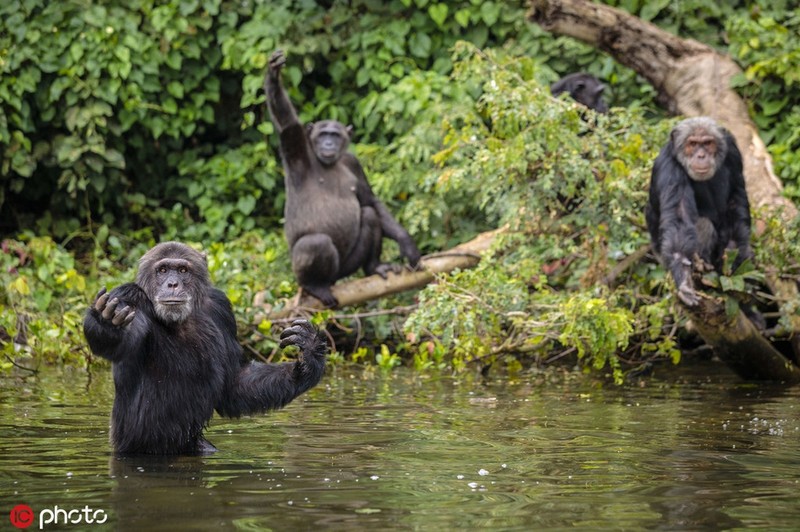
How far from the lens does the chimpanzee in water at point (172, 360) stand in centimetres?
560

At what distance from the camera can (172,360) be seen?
570 cm

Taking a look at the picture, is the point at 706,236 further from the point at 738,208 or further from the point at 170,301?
the point at 170,301

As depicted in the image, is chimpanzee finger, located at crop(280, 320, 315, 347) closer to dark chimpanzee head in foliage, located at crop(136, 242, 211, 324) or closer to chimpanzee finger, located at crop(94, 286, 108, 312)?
dark chimpanzee head in foliage, located at crop(136, 242, 211, 324)

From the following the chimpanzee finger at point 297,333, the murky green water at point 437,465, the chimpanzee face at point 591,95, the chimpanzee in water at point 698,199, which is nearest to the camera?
the murky green water at point 437,465

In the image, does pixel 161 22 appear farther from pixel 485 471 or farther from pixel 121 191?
pixel 485 471

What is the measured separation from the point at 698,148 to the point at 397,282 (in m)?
3.18

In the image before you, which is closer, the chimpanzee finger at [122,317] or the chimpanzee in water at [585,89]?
the chimpanzee finger at [122,317]

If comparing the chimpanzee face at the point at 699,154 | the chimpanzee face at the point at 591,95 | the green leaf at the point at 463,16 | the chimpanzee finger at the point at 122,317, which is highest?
the green leaf at the point at 463,16

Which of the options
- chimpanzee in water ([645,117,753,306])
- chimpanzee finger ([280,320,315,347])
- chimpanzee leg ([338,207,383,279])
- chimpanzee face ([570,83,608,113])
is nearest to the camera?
chimpanzee finger ([280,320,315,347])

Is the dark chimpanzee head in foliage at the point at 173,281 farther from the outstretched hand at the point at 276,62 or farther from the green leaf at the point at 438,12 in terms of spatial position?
the green leaf at the point at 438,12

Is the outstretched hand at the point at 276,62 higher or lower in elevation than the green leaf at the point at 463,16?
lower

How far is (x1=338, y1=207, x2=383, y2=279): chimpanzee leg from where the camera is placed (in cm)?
1123

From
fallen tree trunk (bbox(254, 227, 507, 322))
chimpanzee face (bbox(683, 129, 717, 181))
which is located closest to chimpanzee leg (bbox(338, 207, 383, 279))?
fallen tree trunk (bbox(254, 227, 507, 322))

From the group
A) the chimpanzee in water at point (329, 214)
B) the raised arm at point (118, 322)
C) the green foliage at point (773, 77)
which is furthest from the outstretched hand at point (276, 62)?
the green foliage at point (773, 77)
